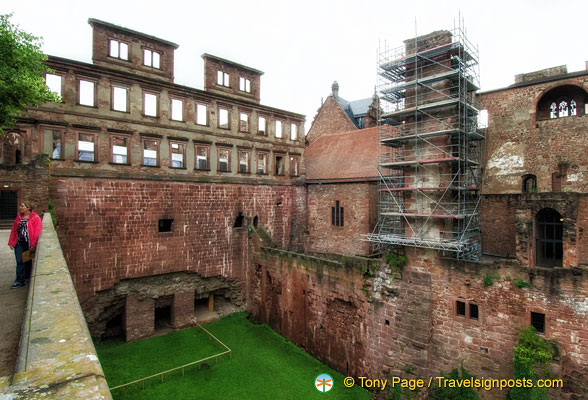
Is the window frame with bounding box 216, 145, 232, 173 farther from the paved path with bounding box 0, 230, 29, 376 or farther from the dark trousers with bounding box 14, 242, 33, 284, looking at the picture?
the dark trousers with bounding box 14, 242, 33, 284

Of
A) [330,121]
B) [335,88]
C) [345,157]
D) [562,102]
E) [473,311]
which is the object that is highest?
[335,88]

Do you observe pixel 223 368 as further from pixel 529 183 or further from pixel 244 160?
pixel 529 183

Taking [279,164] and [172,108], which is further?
[279,164]

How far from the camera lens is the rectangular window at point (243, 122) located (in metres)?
21.5

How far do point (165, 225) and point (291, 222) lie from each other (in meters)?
8.56

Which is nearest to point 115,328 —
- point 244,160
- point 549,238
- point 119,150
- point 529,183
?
point 119,150

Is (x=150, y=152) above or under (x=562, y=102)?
under

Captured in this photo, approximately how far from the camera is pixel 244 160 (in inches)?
851

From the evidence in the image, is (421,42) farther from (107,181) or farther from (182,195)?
(107,181)

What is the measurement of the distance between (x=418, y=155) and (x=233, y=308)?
1389 centimetres

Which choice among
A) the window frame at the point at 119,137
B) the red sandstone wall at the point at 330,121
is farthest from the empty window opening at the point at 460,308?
the red sandstone wall at the point at 330,121

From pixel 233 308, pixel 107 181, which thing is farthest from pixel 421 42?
pixel 233 308

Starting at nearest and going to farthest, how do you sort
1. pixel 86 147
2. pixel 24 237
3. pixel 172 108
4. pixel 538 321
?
pixel 24 237
pixel 538 321
pixel 86 147
pixel 172 108

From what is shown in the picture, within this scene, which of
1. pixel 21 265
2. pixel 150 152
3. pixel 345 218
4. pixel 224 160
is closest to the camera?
pixel 21 265
